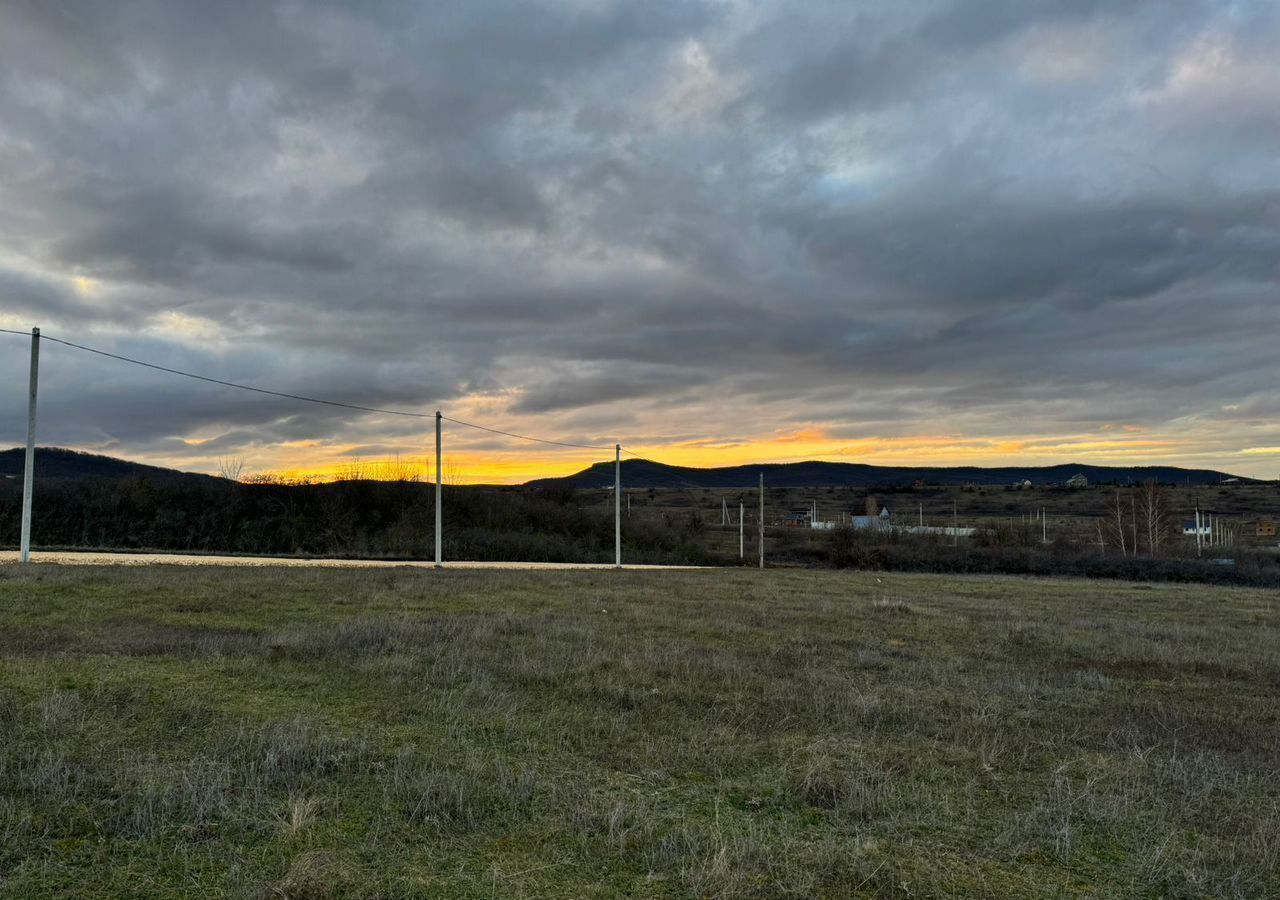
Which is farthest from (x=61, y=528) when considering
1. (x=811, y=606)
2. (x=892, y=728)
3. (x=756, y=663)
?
(x=892, y=728)

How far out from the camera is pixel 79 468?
73125mm

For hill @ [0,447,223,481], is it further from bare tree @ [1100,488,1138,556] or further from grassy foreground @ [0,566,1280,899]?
bare tree @ [1100,488,1138,556]

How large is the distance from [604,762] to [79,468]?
82.7 metres

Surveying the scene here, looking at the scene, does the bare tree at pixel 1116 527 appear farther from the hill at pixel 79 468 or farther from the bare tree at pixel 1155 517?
the hill at pixel 79 468

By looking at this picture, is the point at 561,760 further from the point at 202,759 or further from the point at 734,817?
the point at 202,759

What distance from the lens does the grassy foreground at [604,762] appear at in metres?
4.96

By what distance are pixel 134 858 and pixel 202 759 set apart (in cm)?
173

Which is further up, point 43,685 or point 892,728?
point 43,685

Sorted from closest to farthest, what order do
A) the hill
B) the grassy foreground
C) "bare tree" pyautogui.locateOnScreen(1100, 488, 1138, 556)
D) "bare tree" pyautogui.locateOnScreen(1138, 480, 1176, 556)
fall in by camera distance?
the grassy foreground → the hill → "bare tree" pyautogui.locateOnScreen(1138, 480, 1176, 556) → "bare tree" pyautogui.locateOnScreen(1100, 488, 1138, 556)

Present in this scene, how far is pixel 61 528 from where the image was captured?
51188 millimetres

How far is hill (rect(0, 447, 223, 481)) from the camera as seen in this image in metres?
58.2

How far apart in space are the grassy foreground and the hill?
1902 inches

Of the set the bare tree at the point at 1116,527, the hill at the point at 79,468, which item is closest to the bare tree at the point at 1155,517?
the bare tree at the point at 1116,527

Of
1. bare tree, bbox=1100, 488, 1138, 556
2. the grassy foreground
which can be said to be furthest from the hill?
bare tree, bbox=1100, 488, 1138, 556
